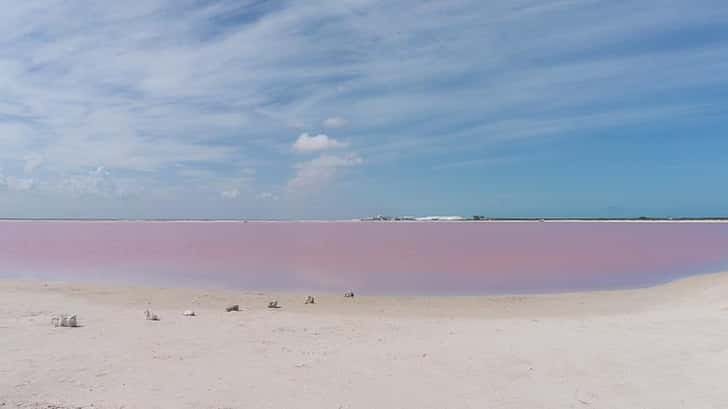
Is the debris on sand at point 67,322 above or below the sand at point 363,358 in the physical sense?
above

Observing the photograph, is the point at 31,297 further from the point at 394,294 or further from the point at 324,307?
the point at 394,294

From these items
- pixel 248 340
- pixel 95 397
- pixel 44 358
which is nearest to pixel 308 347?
pixel 248 340

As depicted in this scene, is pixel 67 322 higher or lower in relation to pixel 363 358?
higher

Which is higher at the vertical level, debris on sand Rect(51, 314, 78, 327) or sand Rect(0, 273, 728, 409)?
debris on sand Rect(51, 314, 78, 327)

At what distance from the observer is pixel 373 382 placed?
6.19 meters

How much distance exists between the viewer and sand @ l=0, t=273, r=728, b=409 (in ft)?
18.6

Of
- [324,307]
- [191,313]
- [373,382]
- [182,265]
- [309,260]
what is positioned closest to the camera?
[373,382]

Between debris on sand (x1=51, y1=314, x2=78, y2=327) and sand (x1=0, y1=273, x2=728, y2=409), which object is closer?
sand (x1=0, y1=273, x2=728, y2=409)

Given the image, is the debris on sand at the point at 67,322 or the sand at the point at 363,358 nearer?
the sand at the point at 363,358

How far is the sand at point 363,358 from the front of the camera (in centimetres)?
568

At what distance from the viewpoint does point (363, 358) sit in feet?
23.6

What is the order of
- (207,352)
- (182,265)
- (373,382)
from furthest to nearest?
1. (182,265)
2. (207,352)
3. (373,382)

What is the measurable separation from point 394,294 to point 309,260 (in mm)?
11448

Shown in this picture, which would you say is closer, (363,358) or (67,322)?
(363,358)
